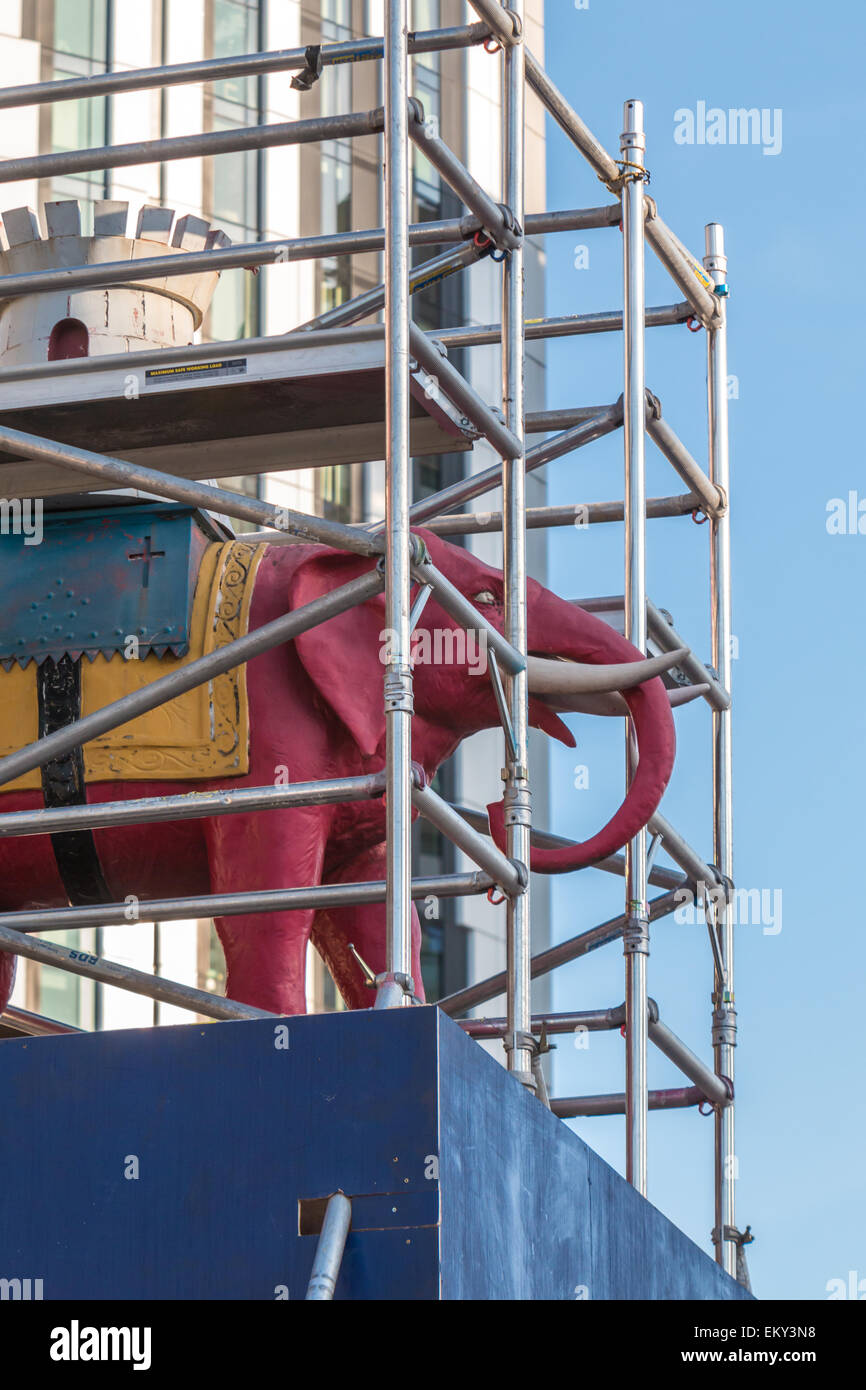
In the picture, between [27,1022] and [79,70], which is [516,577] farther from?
[79,70]

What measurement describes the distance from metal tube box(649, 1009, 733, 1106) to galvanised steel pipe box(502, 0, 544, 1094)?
1938 millimetres

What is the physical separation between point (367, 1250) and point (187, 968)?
857 inches

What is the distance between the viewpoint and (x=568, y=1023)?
10461 millimetres

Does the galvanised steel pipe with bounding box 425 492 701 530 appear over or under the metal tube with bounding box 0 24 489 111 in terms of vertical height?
under

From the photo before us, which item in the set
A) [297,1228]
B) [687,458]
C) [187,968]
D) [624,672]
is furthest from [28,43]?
[297,1228]

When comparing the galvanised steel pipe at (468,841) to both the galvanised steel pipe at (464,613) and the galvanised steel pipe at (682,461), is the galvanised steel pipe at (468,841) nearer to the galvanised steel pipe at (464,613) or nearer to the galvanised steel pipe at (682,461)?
the galvanised steel pipe at (464,613)

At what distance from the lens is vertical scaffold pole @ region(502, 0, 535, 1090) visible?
790cm

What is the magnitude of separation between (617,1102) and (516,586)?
3349 mm

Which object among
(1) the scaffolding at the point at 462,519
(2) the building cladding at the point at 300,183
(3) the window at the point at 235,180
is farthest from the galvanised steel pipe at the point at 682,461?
(3) the window at the point at 235,180

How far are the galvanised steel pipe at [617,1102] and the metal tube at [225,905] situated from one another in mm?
3231

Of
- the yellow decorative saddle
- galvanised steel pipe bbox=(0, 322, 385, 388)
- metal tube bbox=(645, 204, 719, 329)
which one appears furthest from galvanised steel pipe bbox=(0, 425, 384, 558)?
metal tube bbox=(645, 204, 719, 329)

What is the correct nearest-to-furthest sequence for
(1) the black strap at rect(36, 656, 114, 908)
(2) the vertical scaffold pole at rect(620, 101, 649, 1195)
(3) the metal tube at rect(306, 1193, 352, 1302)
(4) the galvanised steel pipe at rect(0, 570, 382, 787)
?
1. (3) the metal tube at rect(306, 1193, 352, 1302)
2. (4) the galvanised steel pipe at rect(0, 570, 382, 787)
3. (1) the black strap at rect(36, 656, 114, 908)
4. (2) the vertical scaffold pole at rect(620, 101, 649, 1195)

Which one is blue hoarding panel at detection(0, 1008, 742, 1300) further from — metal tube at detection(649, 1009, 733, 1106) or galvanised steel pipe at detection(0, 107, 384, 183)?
metal tube at detection(649, 1009, 733, 1106)

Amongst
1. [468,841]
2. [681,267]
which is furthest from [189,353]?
[681,267]
